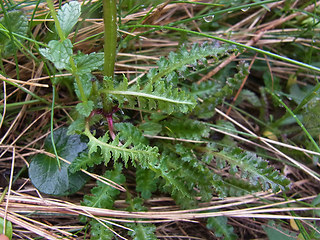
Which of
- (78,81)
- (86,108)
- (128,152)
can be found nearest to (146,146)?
(128,152)

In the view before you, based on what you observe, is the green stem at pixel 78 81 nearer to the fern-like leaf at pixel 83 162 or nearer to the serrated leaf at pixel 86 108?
the serrated leaf at pixel 86 108

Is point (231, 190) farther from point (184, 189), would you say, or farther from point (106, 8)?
point (106, 8)

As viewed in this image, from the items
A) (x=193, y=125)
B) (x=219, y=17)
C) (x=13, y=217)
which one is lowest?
(x=13, y=217)

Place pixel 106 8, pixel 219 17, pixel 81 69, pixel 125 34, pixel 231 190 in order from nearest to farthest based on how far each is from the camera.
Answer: pixel 106 8, pixel 81 69, pixel 231 190, pixel 125 34, pixel 219 17

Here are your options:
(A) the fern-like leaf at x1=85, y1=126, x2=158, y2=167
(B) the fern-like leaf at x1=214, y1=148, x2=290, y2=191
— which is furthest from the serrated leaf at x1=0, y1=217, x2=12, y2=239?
(B) the fern-like leaf at x1=214, y1=148, x2=290, y2=191

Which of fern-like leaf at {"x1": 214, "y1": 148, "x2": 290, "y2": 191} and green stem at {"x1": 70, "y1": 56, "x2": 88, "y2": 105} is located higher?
green stem at {"x1": 70, "y1": 56, "x2": 88, "y2": 105}

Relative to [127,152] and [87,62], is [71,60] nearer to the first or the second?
[87,62]

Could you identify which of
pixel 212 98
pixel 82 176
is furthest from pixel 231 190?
pixel 82 176

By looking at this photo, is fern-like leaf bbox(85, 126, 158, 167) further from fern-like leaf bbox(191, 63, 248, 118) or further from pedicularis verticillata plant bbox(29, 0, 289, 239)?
fern-like leaf bbox(191, 63, 248, 118)
